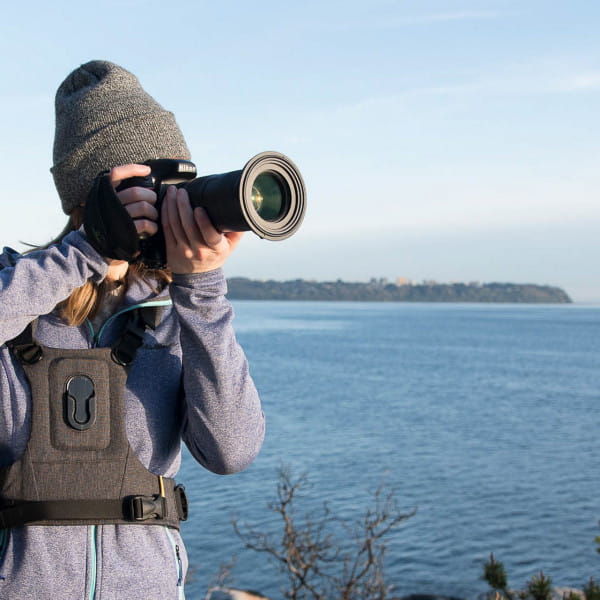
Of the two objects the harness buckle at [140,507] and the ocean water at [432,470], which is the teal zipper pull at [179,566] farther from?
the ocean water at [432,470]

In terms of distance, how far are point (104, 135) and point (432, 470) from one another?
82.4ft

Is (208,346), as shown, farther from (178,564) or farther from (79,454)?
(178,564)

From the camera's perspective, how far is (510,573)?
17516 millimetres

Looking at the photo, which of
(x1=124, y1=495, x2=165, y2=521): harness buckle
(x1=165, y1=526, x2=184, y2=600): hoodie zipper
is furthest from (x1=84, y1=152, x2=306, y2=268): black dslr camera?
(x1=165, y1=526, x2=184, y2=600): hoodie zipper

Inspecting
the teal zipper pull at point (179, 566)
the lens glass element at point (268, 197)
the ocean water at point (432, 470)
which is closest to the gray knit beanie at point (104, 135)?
the lens glass element at point (268, 197)

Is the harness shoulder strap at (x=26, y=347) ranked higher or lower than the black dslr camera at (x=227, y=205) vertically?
lower

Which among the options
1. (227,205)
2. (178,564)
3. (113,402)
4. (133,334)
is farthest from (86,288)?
(178,564)

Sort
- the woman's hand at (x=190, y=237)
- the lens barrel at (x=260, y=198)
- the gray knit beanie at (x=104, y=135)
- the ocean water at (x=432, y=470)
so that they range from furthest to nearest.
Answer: the ocean water at (x=432, y=470) → the gray knit beanie at (x=104, y=135) → the woman's hand at (x=190, y=237) → the lens barrel at (x=260, y=198)

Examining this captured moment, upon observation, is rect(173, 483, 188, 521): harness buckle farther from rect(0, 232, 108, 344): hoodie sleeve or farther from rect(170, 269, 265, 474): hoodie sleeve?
rect(0, 232, 108, 344): hoodie sleeve

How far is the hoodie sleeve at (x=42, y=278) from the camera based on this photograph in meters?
1.53

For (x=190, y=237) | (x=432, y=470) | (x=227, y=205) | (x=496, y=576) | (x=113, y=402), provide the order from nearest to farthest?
1. (x=227, y=205)
2. (x=190, y=237)
3. (x=113, y=402)
4. (x=496, y=576)
5. (x=432, y=470)

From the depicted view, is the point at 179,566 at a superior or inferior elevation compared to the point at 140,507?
inferior

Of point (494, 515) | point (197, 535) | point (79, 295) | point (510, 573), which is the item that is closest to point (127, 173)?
point (79, 295)

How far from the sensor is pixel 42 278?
61.2 inches
